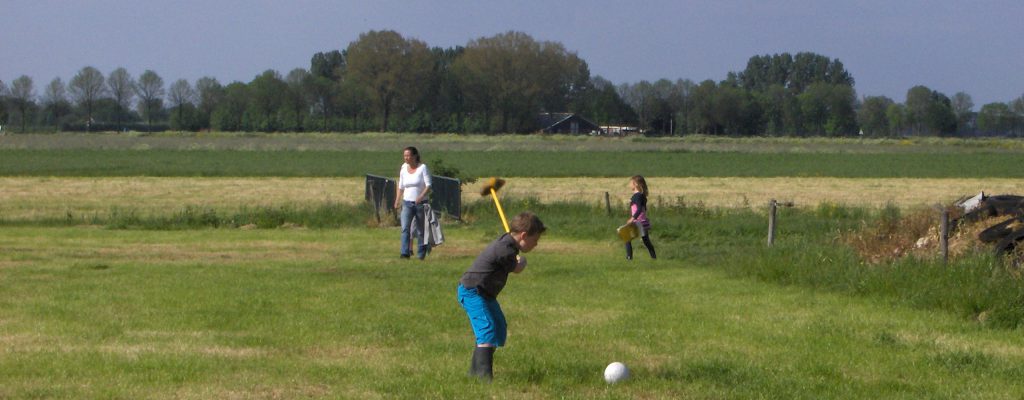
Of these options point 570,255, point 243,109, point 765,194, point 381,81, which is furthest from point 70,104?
point 570,255

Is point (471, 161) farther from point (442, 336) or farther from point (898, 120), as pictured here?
point (898, 120)

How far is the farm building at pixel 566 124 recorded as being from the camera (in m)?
A: 148

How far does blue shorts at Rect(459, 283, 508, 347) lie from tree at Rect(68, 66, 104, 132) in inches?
6183

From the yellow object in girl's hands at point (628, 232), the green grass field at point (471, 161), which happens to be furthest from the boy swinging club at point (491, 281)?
the green grass field at point (471, 161)

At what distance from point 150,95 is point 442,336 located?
161 metres

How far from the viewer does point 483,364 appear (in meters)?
8.23

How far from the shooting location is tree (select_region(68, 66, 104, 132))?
15638 centimetres

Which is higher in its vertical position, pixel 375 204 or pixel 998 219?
pixel 998 219

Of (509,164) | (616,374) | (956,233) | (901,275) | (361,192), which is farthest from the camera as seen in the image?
(509,164)

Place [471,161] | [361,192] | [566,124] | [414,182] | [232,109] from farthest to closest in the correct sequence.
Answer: [566,124] < [232,109] < [471,161] < [361,192] < [414,182]

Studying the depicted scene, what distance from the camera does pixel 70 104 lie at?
522 ft

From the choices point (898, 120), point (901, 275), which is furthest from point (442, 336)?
point (898, 120)

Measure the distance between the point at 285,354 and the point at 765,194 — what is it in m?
33.0

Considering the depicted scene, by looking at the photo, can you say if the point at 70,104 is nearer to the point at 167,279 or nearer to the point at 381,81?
the point at 381,81
